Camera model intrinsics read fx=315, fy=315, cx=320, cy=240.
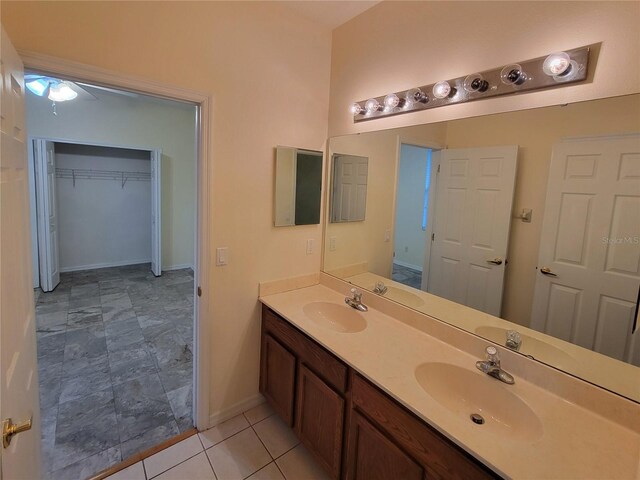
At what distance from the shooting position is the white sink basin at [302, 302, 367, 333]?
1.98 m

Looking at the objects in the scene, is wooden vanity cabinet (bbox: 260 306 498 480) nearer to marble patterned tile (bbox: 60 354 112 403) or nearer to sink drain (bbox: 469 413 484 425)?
sink drain (bbox: 469 413 484 425)

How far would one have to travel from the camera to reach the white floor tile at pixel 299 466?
175cm

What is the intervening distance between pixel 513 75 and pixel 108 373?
336 centimetres

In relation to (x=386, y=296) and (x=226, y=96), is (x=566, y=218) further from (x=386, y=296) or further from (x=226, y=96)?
(x=226, y=96)

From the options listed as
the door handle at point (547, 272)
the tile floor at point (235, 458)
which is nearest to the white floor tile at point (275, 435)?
the tile floor at point (235, 458)

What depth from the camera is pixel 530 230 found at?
1.42m

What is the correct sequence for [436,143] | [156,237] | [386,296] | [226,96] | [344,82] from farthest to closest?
[156,237], [344,82], [386,296], [226,96], [436,143]

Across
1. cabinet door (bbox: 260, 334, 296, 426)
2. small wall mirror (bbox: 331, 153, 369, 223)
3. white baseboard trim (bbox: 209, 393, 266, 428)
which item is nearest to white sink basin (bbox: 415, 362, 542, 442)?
cabinet door (bbox: 260, 334, 296, 426)

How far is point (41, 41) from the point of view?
1.32 meters

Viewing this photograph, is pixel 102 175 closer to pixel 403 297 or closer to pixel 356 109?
pixel 356 109

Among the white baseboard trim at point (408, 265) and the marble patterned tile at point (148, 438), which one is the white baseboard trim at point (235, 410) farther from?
the white baseboard trim at point (408, 265)

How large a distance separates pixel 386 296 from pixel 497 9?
154 centimetres

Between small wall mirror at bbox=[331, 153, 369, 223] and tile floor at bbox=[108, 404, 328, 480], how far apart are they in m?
1.52

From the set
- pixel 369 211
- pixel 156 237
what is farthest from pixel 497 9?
pixel 156 237
